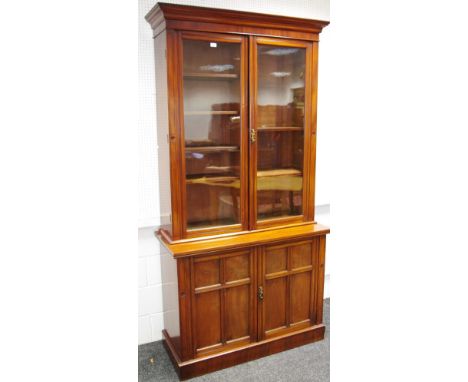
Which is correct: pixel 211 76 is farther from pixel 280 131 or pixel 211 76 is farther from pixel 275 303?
pixel 275 303

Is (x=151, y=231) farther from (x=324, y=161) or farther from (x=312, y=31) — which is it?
(x=312, y=31)

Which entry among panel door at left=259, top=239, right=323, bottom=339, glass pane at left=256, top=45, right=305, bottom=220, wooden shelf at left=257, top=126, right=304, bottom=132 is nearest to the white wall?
glass pane at left=256, top=45, right=305, bottom=220

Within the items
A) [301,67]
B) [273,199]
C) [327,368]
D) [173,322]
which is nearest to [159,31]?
[301,67]

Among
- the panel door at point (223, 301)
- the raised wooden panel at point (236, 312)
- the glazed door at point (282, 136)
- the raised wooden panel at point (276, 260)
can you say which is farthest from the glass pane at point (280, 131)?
the raised wooden panel at point (236, 312)

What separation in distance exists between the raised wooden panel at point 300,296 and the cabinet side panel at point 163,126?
0.90 m

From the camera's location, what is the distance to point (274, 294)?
→ 2.35 m

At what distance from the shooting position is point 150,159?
2.28 m

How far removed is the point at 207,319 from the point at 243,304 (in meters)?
0.24

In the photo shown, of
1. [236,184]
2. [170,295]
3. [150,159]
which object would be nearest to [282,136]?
[236,184]

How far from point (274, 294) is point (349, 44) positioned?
2028mm

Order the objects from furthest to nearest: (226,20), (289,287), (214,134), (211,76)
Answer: (289,287) < (214,134) < (211,76) < (226,20)

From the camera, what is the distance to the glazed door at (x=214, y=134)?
2109 millimetres

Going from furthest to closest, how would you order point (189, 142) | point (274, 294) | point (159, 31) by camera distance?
point (274, 294)
point (189, 142)
point (159, 31)

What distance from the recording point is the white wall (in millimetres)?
2191
